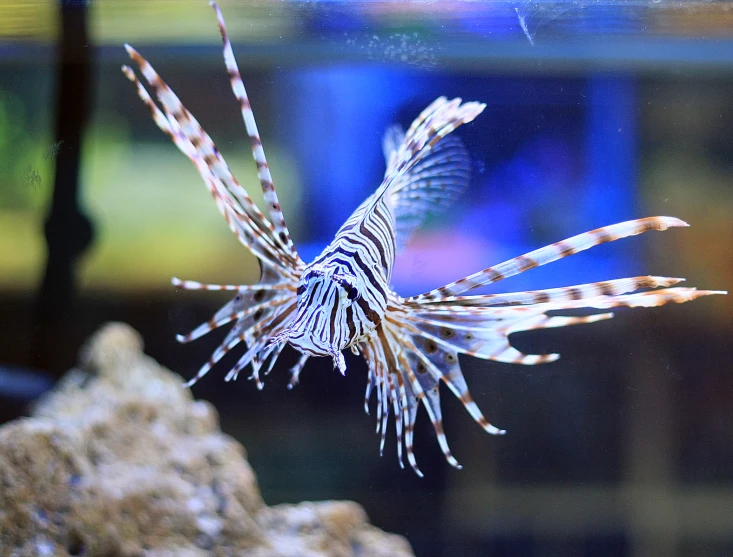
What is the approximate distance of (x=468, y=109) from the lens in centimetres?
201

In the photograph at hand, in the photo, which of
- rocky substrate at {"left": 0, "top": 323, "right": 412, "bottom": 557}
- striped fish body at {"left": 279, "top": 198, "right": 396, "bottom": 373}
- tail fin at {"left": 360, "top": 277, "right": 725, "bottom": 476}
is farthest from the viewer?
rocky substrate at {"left": 0, "top": 323, "right": 412, "bottom": 557}

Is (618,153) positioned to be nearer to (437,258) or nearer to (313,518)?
(437,258)

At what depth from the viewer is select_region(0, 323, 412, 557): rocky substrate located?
71.8 inches

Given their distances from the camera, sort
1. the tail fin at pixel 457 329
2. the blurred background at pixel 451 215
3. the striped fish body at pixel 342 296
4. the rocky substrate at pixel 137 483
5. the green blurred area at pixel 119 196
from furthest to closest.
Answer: the green blurred area at pixel 119 196 < the blurred background at pixel 451 215 < the rocky substrate at pixel 137 483 < the tail fin at pixel 457 329 < the striped fish body at pixel 342 296

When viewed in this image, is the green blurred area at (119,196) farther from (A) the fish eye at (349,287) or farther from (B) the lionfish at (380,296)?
(A) the fish eye at (349,287)

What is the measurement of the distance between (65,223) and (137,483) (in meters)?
1.02

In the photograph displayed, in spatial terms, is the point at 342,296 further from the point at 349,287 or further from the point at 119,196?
the point at 119,196

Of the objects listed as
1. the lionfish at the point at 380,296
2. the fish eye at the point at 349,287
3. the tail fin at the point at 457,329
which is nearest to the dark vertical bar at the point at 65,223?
the lionfish at the point at 380,296

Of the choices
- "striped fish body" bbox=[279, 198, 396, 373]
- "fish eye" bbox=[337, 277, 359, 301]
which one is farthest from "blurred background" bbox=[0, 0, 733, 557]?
"fish eye" bbox=[337, 277, 359, 301]

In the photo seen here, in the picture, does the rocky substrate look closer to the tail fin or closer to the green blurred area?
the green blurred area

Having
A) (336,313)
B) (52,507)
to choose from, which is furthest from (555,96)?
(52,507)

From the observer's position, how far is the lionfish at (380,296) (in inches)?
49.4

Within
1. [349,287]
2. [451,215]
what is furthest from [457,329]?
[451,215]

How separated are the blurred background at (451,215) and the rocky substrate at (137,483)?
98 millimetres
